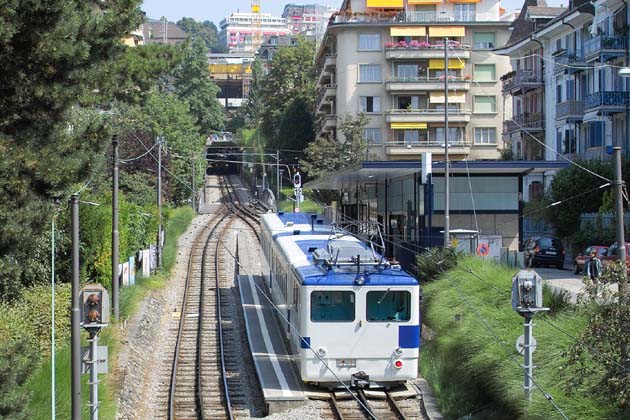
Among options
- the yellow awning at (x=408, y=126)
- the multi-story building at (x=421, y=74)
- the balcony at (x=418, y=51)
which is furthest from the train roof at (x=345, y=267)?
the balcony at (x=418, y=51)

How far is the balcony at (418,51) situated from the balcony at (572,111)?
23.9 m

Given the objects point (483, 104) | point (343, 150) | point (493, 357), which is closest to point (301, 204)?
point (343, 150)

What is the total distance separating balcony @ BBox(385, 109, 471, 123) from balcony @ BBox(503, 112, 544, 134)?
10.5m

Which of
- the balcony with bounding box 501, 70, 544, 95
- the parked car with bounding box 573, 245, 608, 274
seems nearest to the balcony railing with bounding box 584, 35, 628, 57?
the balcony with bounding box 501, 70, 544, 95

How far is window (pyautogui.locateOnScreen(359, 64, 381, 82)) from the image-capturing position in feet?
269

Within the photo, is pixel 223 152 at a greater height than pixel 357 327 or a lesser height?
greater

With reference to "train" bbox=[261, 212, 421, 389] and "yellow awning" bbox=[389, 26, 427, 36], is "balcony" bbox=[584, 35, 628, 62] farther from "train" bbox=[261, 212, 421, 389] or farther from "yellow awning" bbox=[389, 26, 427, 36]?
"yellow awning" bbox=[389, 26, 427, 36]

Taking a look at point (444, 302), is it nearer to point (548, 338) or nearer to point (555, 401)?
point (548, 338)

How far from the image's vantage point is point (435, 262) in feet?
104

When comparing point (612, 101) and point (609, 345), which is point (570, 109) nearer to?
point (612, 101)

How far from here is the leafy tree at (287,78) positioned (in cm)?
10425

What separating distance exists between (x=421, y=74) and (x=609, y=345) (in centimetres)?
6708

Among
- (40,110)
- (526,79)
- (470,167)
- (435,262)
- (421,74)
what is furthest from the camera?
(421,74)

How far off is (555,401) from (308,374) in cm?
Result: 681
